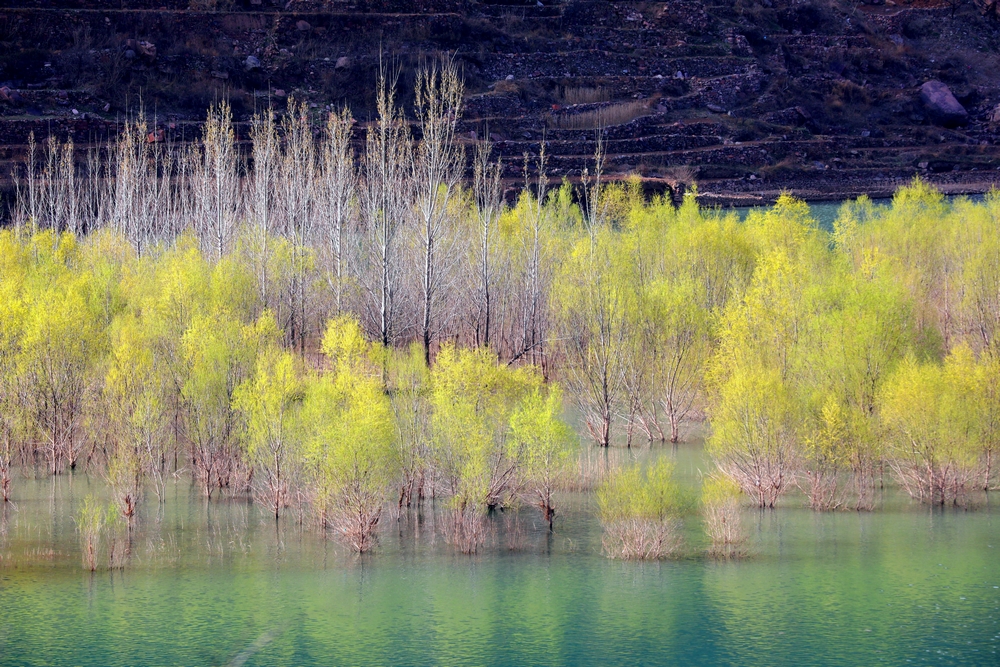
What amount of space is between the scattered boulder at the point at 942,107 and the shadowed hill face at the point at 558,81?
75 centimetres

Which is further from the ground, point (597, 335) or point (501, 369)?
point (597, 335)

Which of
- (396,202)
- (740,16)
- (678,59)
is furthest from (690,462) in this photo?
(740,16)

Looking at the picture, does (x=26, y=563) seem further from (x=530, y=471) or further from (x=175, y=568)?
(x=530, y=471)

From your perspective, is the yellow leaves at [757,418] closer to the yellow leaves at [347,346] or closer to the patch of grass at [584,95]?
the yellow leaves at [347,346]

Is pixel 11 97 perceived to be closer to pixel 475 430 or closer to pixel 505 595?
pixel 475 430

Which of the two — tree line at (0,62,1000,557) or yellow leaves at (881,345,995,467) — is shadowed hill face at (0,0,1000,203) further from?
yellow leaves at (881,345,995,467)

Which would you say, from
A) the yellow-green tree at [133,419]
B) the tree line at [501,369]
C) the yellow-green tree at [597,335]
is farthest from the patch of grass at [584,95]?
the yellow-green tree at [133,419]

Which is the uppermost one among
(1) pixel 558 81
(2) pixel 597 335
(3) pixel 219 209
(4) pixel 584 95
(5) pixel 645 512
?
(1) pixel 558 81

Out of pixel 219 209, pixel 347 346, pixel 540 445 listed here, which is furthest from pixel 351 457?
pixel 219 209

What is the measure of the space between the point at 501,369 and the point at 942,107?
68516 millimetres

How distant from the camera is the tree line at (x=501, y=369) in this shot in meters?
20.1

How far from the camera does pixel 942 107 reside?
266 feet

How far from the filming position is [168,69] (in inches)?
2650

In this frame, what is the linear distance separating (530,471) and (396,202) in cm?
1867
